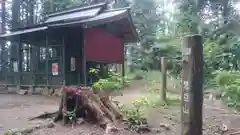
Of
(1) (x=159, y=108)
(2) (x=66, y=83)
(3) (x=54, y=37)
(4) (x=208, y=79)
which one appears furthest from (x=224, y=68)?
(3) (x=54, y=37)

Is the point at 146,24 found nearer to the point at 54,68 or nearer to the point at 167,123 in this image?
the point at 54,68

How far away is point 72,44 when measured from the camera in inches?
543

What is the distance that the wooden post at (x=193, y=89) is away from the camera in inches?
108

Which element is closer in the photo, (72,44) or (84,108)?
(84,108)

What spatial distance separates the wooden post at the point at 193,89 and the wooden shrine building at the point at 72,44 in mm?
9282

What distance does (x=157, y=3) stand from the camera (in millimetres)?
23188

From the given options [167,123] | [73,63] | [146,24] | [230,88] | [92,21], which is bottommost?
[167,123]

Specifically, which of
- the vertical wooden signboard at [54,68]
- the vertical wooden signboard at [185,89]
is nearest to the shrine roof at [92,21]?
the vertical wooden signboard at [54,68]

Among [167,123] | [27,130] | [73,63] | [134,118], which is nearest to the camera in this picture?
[27,130]

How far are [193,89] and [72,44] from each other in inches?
457

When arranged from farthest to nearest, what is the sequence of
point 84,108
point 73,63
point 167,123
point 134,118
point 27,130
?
point 73,63, point 167,123, point 84,108, point 134,118, point 27,130

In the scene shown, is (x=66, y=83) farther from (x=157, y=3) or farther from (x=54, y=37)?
(x=157, y=3)

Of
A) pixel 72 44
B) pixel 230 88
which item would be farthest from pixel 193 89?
pixel 72 44

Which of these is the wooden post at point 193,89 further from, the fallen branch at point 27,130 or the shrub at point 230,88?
the shrub at point 230,88
